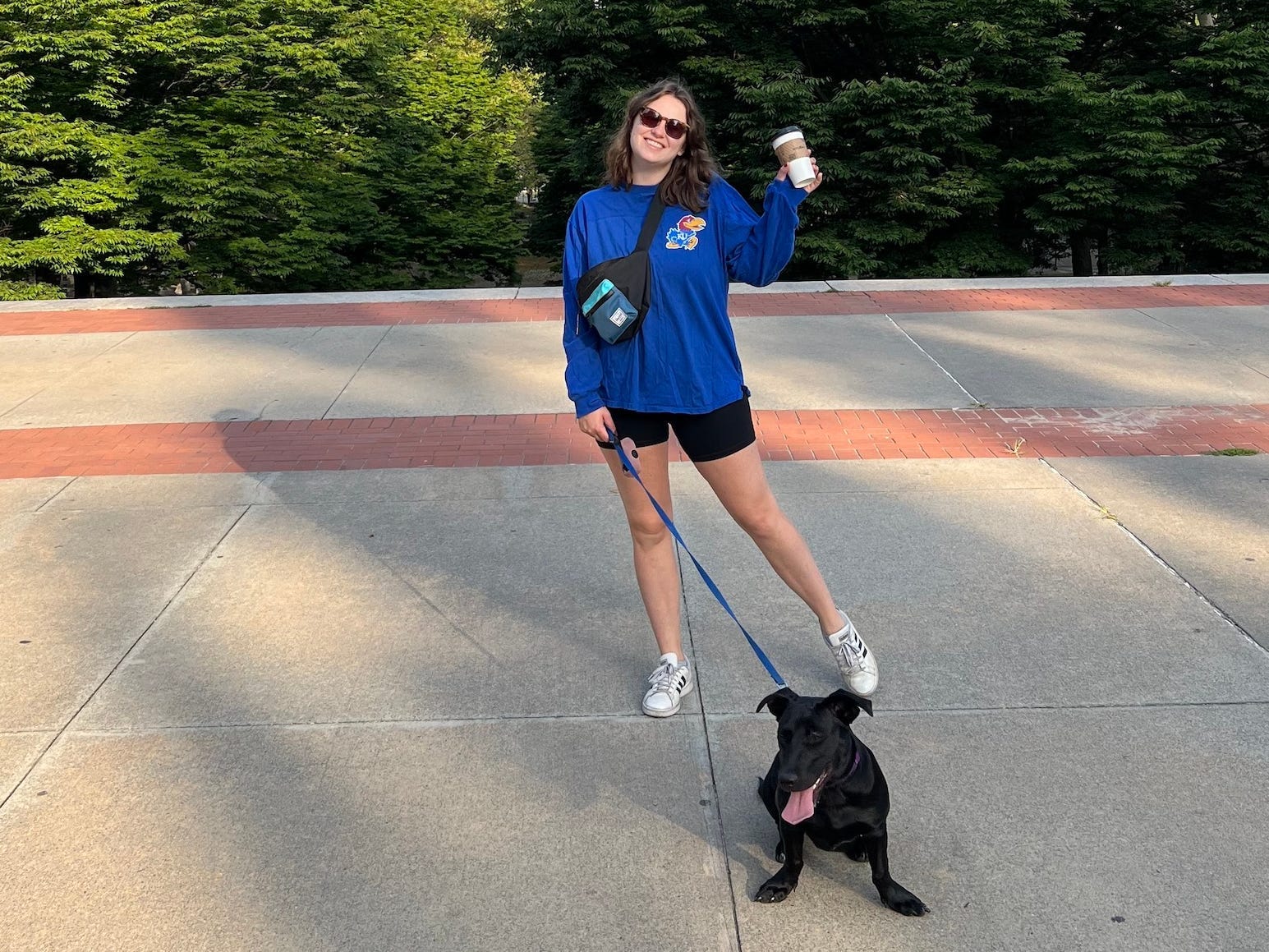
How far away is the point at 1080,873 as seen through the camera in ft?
8.90

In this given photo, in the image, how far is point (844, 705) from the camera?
2557mm

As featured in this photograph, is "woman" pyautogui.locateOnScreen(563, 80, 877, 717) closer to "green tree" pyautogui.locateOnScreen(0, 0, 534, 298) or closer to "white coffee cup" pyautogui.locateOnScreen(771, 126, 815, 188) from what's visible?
"white coffee cup" pyautogui.locateOnScreen(771, 126, 815, 188)

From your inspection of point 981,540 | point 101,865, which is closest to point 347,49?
point 981,540

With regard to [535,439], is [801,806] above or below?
above

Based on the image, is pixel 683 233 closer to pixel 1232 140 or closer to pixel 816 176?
pixel 816 176

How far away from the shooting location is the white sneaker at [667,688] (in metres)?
3.45

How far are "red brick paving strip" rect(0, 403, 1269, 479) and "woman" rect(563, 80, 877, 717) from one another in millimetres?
2597

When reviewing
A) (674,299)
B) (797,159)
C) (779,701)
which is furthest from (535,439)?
(779,701)

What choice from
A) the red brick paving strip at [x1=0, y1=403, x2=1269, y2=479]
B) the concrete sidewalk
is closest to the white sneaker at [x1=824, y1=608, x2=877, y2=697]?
the concrete sidewalk

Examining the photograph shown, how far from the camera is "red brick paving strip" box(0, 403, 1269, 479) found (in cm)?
583

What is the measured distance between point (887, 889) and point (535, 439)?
12.9 ft

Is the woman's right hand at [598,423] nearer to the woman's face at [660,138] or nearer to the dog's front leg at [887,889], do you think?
the woman's face at [660,138]

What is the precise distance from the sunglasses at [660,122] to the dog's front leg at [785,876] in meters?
1.74

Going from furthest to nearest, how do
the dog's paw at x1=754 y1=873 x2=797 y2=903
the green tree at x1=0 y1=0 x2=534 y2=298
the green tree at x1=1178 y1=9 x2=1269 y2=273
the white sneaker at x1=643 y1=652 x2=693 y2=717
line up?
1. the green tree at x1=0 y1=0 x2=534 y2=298
2. the green tree at x1=1178 y1=9 x2=1269 y2=273
3. the white sneaker at x1=643 y1=652 x2=693 y2=717
4. the dog's paw at x1=754 y1=873 x2=797 y2=903
